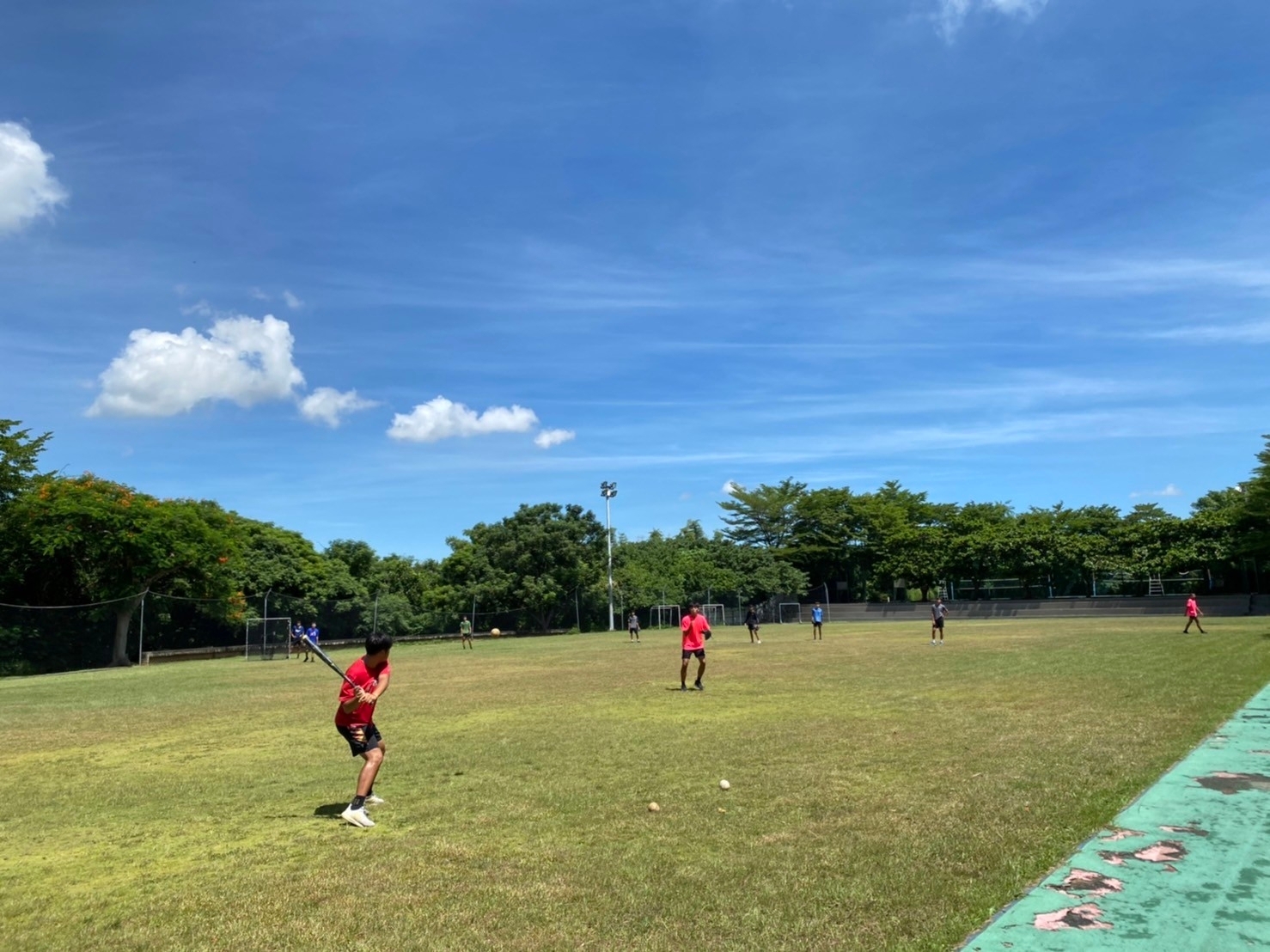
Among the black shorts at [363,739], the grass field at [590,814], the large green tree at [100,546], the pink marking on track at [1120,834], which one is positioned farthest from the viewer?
the large green tree at [100,546]

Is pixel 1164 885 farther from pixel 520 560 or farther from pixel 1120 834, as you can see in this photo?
pixel 520 560

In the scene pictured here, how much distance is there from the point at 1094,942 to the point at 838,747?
5.72 m

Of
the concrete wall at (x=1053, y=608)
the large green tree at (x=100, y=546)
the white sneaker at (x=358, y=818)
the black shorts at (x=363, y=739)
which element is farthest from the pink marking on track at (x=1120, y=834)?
the concrete wall at (x=1053, y=608)

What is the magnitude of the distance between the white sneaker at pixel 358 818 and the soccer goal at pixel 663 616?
2188 inches

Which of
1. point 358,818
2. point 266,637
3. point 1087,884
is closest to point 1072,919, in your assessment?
point 1087,884

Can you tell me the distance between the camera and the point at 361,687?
8.05 metres

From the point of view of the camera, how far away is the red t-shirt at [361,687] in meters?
7.97

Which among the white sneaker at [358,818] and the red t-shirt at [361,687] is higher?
the red t-shirt at [361,687]

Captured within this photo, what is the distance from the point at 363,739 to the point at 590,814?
2.13 m

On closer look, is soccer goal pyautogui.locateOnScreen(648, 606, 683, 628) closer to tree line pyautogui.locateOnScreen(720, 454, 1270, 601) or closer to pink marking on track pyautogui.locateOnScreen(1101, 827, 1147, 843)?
tree line pyautogui.locateOnScreen(720, 454, 1270, 601)

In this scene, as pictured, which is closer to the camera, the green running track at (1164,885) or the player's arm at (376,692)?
the green running track at (1164,885)

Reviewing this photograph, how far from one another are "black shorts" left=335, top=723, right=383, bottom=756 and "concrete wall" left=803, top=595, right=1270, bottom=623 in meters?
51.8

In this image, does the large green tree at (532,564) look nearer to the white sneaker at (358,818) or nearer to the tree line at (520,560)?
the tree line at (520,560)

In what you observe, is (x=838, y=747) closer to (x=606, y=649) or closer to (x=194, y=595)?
(x=606, y=649)
